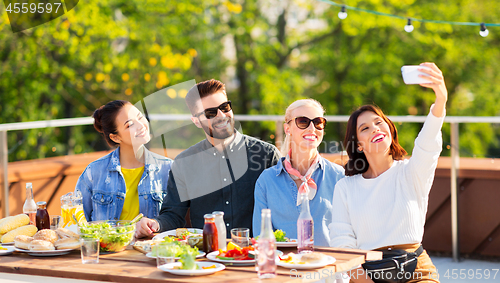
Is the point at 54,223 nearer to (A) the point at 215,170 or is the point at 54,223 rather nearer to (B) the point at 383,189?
(A) the point at 215,170

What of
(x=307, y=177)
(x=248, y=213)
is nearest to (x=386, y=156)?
(x=307, y=177)

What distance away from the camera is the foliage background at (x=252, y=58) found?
9.79 m

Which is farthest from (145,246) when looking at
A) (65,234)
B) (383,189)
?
(383,189)

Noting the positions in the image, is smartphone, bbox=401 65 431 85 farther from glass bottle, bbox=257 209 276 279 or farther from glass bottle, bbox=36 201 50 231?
glass bottle, bbox=36 201 50 231

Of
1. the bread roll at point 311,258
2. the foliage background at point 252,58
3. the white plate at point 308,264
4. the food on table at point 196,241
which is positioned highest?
the foliage background at point 252,58

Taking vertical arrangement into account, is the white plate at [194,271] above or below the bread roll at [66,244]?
below

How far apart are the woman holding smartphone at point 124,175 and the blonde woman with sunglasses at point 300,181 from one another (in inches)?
28.5

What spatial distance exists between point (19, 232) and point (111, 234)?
54 cm

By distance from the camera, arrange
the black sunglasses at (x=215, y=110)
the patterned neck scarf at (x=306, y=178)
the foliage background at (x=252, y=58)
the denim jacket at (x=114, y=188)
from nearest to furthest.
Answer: the patterned neck scarf at (x=306, y=178)
the black sunglasses at (x=215, y=110)
the denim jacket at (x=114, y=188)
the foliage background at (x=252, y=58)

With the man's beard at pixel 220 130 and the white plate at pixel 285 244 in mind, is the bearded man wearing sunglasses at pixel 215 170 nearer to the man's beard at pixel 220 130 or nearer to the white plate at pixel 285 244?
the man's beard at pixel 220 130

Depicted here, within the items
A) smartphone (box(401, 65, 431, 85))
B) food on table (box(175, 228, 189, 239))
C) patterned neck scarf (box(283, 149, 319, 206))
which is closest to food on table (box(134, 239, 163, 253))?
food on table (box(175, 228, 189, 239))

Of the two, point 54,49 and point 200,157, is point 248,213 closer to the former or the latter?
point 200,157

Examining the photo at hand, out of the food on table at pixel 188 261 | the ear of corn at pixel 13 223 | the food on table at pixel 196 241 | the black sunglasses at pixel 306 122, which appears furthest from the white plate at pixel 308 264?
the ear of corn at pixel 13 223

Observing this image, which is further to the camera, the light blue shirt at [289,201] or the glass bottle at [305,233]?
the light blue shirt at [289,201]
